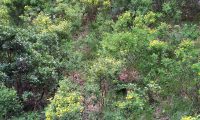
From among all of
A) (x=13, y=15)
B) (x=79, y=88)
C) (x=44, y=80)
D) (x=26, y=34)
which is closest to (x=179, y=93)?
(x=79, y=88)

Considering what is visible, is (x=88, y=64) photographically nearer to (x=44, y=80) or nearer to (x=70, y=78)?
(x=70, y=78)

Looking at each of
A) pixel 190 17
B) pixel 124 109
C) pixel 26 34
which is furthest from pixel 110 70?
pixel 190 17

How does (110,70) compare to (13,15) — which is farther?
(13,15)

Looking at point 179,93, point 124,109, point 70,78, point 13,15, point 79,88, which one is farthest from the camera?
point 13,15

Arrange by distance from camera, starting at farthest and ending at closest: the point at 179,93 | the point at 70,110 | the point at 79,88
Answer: the point at 79,88 → the point at 179,93 → the point at 70,110

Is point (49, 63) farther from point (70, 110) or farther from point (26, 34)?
point (70, 110)

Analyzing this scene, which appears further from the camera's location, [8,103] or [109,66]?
[8,103]

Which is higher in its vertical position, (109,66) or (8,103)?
(109,66)

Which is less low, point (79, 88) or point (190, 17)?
point (190, 17)
